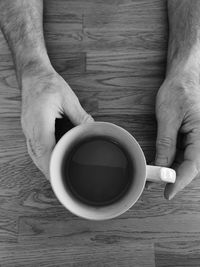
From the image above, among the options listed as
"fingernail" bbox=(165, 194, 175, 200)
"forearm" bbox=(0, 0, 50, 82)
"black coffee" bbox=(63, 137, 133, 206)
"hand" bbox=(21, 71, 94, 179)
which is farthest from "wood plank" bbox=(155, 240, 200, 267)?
"forearm" bbox=(0, 0, 50, 82)

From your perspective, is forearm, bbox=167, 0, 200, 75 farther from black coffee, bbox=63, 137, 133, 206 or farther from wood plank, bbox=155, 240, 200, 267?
wood plank, bbox=155, 240, 200, 267

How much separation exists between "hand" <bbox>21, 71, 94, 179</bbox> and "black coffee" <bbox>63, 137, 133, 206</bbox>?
→ 0.22ft

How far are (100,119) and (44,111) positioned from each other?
17 centimetres

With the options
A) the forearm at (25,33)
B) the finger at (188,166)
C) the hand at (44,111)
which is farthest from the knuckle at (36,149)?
the finger at (188,166)

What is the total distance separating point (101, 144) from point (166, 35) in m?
0.40

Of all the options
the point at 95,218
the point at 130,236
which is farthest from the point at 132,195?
the point at 130,236

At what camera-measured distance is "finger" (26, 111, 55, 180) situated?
2.06ft

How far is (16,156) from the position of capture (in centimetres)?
75

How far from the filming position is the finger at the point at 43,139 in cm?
63

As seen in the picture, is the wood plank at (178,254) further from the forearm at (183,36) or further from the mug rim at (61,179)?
the forearm at (183,36)

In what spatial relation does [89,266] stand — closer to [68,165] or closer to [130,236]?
[130,236]

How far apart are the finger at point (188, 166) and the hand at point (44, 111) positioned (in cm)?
22

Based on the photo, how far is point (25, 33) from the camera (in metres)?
0.79

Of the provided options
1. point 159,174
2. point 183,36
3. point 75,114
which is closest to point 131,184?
point 159,174
